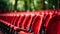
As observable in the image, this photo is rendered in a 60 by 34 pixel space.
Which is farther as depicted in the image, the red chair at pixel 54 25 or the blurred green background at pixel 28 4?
the blurred green background at pixel 28 4

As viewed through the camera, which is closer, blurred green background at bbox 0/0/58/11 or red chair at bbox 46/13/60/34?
red chair at bbox 46/13/60/34

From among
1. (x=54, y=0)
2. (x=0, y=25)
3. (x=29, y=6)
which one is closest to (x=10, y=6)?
(x=29, y=6)

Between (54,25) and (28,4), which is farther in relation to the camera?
(28,4)

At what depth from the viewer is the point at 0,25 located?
4059 millimetres

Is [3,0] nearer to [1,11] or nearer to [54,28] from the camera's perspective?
[1,11]

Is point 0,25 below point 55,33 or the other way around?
below

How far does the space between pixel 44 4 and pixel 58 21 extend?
7421 millimetres

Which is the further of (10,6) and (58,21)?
(10,6)

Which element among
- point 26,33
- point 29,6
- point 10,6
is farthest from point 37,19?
point 10,6

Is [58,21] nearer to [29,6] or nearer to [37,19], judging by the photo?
[37,19]

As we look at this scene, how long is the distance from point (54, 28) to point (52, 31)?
0.13ft

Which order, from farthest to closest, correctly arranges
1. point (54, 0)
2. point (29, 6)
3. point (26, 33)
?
point (29, 6), point (54, 0), point (26, 33)

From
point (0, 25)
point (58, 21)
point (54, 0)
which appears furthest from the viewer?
point (54, 0)

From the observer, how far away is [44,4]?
904cm
